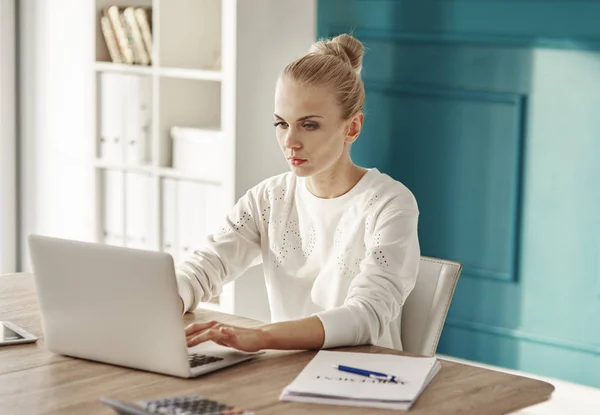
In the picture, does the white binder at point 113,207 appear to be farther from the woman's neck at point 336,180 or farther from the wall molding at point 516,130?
the woman's neck at point 336,180

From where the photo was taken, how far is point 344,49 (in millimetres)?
2264

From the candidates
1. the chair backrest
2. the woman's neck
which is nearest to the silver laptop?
the chair backrest

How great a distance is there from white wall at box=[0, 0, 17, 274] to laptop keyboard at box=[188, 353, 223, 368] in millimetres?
2917

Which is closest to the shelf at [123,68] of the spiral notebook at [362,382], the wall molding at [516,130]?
the wall molding at [516,130]

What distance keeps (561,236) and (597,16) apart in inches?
24.8

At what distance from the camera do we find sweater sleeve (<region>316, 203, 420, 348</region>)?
182 centimetres

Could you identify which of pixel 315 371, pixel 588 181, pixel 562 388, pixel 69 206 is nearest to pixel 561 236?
pixel 588 181

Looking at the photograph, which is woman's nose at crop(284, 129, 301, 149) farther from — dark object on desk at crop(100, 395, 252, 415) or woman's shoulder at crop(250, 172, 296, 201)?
dark object on desk at crop(100, 395, 252, 415)

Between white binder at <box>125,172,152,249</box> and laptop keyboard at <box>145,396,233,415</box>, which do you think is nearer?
laptop keyboard at <box>145,396,233,415</box>

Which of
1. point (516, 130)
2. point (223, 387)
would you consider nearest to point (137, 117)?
point (516, 130)

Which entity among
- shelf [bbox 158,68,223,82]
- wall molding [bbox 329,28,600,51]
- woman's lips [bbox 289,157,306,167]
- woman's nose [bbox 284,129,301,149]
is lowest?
woman's lips [bbox 289,157,306,167]

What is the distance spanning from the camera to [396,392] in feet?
5.00

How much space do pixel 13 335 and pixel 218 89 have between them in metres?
2.14

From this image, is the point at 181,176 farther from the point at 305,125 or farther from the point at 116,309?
the point at 116,309
